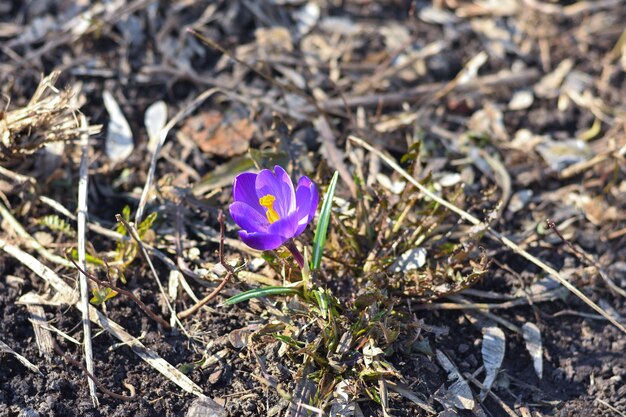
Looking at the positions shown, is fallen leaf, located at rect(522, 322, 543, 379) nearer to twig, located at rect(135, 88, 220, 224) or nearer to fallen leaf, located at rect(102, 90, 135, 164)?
twig, located at rect(135, 88, 220, 224)

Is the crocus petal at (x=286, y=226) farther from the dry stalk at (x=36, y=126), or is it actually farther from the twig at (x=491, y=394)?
the dry stalk at (x=36, y=126)

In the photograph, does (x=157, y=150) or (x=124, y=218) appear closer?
(x=124, y=218)

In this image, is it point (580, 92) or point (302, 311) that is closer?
point (302, 311)

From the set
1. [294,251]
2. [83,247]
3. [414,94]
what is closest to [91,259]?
[83,247]

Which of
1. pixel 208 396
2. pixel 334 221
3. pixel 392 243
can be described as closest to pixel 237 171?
pixel 334 221

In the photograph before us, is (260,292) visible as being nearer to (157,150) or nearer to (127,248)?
(127,248)

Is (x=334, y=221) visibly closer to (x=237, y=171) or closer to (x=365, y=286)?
(x=365, y=286)
